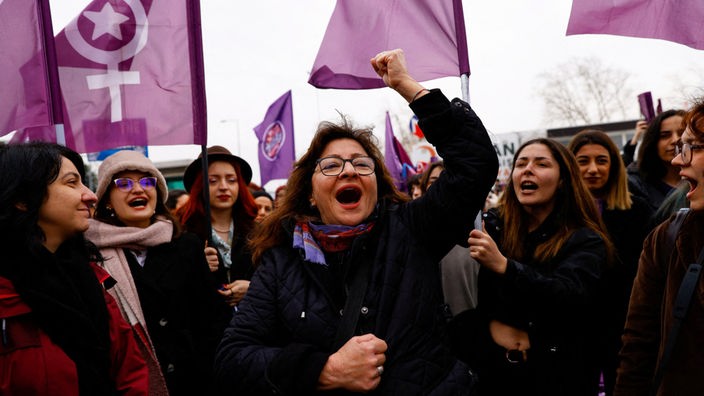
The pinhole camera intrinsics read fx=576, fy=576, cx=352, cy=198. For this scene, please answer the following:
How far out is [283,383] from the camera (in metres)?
1.94

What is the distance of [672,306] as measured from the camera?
2.04m

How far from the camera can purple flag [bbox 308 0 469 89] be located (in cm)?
329

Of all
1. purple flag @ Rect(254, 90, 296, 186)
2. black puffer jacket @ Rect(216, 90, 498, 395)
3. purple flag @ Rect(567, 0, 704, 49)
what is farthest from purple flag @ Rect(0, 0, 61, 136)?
purple flag @ Rect(254, 90, 296, 186)

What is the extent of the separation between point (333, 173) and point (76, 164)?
1.28m

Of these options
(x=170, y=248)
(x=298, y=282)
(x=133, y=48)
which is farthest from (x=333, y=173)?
(x=133, y=48)

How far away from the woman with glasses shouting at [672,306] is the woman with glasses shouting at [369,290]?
2.23 ft

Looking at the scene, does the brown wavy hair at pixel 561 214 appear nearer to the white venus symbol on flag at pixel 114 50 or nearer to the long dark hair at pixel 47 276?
the long dark hair at pixel 47 276

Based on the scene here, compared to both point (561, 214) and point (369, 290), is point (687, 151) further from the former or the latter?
point (369, 290)

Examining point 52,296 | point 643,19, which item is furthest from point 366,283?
point 643,19

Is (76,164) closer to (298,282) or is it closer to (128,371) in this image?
(128,371)

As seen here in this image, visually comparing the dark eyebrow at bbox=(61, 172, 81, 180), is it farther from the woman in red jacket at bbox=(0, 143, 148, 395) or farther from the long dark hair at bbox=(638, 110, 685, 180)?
the long dark hair at bbox=(638, 110, 685, 180)

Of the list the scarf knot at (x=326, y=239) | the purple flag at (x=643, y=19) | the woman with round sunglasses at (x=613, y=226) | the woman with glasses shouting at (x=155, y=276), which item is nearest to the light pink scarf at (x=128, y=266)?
the woman with glasses shouting at (x=155, y=276)

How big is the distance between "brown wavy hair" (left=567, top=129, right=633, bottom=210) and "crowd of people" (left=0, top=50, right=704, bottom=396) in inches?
16.1

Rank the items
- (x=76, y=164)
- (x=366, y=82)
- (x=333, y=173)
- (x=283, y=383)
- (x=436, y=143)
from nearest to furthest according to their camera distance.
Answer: (x=283, y=383)
(x=436, y=143)
(x=333, y=173)
(x=76, y=164)
(x=366, y=82)
